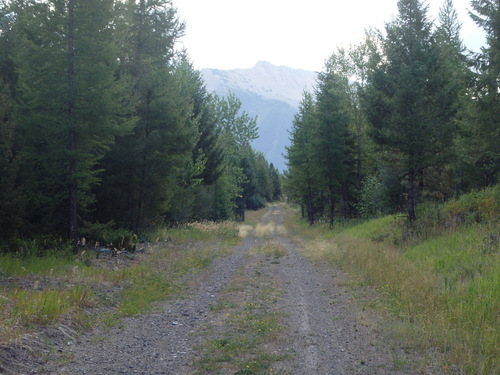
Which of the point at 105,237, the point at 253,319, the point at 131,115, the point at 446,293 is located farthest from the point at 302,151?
the point at 253,319

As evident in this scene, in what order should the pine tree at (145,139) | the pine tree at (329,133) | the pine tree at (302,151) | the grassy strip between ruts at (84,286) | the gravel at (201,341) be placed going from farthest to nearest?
the pine tree at (302,151), the pine tree at (329,133), the pine tree at (145,139), the grassy strip between ruts at (84,286), the gravel at (201,341)

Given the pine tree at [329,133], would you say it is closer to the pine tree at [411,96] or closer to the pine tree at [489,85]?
the pine tree at [411,96]

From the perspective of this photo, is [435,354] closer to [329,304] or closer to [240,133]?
[329,304]

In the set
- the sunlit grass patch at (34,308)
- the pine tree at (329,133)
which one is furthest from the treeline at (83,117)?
the pine tree at (329,133)

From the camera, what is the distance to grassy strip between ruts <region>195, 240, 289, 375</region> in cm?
518

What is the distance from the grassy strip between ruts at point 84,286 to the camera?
6522mm

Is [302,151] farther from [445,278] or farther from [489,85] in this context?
[445,278]

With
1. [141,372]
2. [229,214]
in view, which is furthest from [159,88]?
[229,214]

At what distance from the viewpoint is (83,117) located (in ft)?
43.9

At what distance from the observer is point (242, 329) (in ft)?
22.3

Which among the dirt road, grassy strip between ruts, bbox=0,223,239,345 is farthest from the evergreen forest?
the dirt road

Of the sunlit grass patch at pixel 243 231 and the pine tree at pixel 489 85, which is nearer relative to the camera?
the pine tree at pixel 489 85

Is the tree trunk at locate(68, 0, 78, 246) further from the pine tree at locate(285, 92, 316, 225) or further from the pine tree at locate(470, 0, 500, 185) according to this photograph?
the pine tree at locate(285, 92, 316, 225)

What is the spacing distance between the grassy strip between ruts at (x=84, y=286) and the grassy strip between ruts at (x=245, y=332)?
195 centimetres
